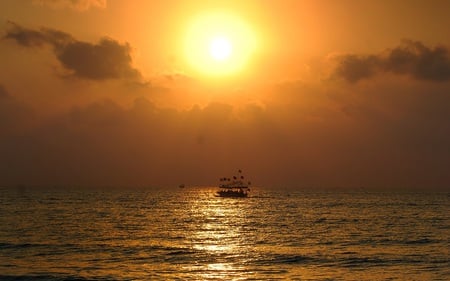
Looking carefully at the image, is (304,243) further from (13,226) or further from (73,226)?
(13,226)

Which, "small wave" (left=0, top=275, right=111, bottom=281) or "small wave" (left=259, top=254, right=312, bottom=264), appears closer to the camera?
"small wave" (left=0, top=275, right=111, bottom=281)

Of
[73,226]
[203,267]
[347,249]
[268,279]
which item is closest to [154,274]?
[203,267]

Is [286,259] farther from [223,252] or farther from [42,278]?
[42,278]

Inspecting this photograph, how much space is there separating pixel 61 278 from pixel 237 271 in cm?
1413

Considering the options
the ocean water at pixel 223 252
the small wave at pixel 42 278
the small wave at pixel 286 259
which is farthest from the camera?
the small wave at pixel 286 259

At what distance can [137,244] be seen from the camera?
66.4 m

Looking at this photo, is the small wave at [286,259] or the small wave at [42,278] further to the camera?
the small wave at [286,259]

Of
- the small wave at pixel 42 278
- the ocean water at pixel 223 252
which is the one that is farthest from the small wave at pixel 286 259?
the small wave at pixel 42 278

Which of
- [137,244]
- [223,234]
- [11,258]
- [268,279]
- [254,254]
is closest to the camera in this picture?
[268,279]

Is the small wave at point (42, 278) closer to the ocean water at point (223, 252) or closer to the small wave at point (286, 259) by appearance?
the ocean water at point (223, 252)

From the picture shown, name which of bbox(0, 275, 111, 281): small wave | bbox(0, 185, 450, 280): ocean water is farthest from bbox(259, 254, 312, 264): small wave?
bbox(0, 275, 111, 281): small wave

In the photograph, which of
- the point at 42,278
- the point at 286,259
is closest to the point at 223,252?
the point at 286,259

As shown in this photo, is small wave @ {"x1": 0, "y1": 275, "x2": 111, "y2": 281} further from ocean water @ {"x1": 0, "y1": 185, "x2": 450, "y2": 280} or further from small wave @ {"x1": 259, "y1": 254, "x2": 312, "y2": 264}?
small wave @ {"x1": 259, "y1": 254, "x2": 312, "y2": 264}

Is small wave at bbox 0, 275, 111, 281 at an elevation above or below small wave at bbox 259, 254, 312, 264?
below
